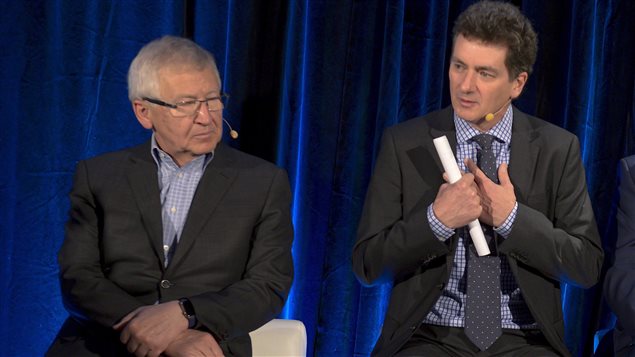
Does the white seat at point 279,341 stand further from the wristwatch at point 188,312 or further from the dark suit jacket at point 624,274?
the dark suit jacket at point 624,274

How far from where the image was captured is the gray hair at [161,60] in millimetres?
2684

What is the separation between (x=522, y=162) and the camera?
271 cm

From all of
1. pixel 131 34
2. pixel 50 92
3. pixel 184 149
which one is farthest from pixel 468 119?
pixel 50 92

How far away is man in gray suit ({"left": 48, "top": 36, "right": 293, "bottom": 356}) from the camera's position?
256cm

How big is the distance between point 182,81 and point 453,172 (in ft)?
2.91

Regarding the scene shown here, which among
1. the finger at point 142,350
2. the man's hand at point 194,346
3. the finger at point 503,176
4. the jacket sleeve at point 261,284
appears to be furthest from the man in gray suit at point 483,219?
the finger at point 142,350

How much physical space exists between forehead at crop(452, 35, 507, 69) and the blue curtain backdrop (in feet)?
2.56

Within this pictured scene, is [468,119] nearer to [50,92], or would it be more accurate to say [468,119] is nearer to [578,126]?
[578,126]

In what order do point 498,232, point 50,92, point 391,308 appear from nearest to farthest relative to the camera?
point 498,232 → point 391,308 → point 50,92

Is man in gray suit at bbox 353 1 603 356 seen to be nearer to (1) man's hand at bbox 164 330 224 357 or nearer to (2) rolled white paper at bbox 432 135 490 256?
(2) rolled white paper at bbox 432 135 490 256

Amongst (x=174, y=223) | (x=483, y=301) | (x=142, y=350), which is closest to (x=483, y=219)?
(x=483, y=301)

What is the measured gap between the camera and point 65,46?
3.32 metres

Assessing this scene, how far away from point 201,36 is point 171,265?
114cm

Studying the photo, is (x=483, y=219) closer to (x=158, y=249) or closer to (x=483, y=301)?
(x=483, y=301)
